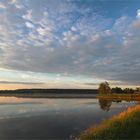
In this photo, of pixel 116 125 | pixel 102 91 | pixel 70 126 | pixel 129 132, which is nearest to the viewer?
pixel 129 132

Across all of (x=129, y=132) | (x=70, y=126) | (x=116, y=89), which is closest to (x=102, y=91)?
(x=116, y=89)

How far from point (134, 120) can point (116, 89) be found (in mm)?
141522

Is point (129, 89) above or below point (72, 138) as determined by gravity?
above

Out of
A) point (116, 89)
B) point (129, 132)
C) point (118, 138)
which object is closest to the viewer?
point (118, 138)

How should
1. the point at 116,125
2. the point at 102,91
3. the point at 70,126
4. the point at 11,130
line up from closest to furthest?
1. the point at 116,125
2. the point at 11,130
3. the point at 70,126
4. the point at 102,91

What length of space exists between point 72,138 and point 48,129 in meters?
4.28

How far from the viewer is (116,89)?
158 m

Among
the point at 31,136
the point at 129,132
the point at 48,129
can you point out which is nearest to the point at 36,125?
the point at 48,129

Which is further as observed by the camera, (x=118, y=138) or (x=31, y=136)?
(x=31, y=136)

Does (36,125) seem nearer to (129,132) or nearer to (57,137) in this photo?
(57,137)

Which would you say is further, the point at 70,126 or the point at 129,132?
the point at 70,126

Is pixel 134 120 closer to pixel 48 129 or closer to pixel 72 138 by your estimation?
pixel 72 138

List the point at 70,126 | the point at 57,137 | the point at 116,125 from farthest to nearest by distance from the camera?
the point at 70,126, the point at 57,137, the point at 116,125

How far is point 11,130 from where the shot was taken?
21.3 meters
